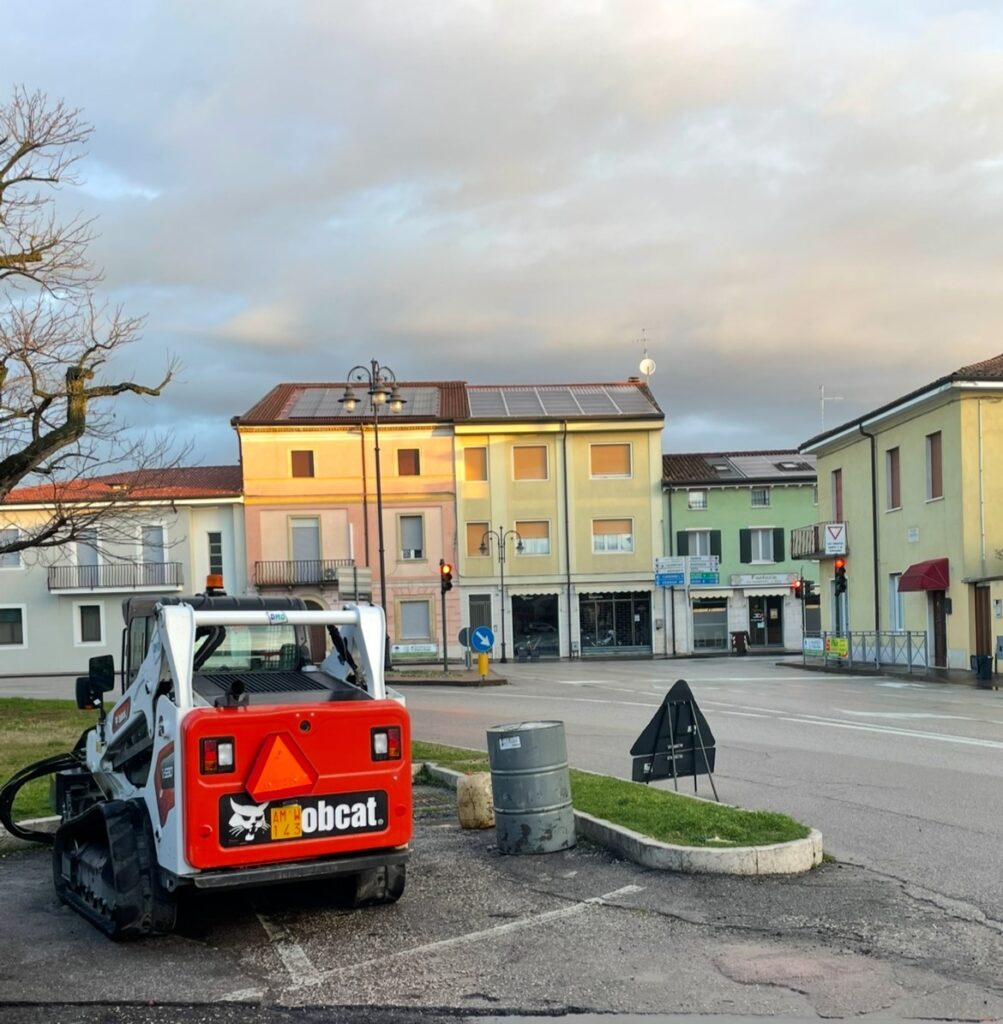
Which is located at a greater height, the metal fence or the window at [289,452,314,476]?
the window at [289,452,314,476]

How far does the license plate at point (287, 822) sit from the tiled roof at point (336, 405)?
45.8m

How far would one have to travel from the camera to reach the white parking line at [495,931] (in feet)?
20.0

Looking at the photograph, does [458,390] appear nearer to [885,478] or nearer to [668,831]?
[885,478]

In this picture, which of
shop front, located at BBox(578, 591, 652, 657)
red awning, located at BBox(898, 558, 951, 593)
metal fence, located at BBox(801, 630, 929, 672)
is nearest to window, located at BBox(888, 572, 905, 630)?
metal fence, located at BBox(801, 630, 929, 672)

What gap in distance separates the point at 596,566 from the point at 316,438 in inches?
537

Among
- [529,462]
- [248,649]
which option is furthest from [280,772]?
[529,462]

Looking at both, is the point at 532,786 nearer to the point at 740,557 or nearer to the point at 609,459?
the point at 609,459

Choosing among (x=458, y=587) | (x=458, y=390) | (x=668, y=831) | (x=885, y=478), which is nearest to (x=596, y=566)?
(x=458, y=587)

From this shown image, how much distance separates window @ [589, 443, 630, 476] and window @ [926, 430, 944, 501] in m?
19.7

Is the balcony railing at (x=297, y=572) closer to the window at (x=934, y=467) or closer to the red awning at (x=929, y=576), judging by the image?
the red awning at (x=929, y=576)

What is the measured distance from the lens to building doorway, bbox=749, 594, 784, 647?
53969 mm

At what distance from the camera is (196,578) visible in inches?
2031

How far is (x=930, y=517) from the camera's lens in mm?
34156

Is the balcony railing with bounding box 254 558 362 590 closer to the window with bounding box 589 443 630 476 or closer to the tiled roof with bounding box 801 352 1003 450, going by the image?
the window with bounding box 589 443 630 476
